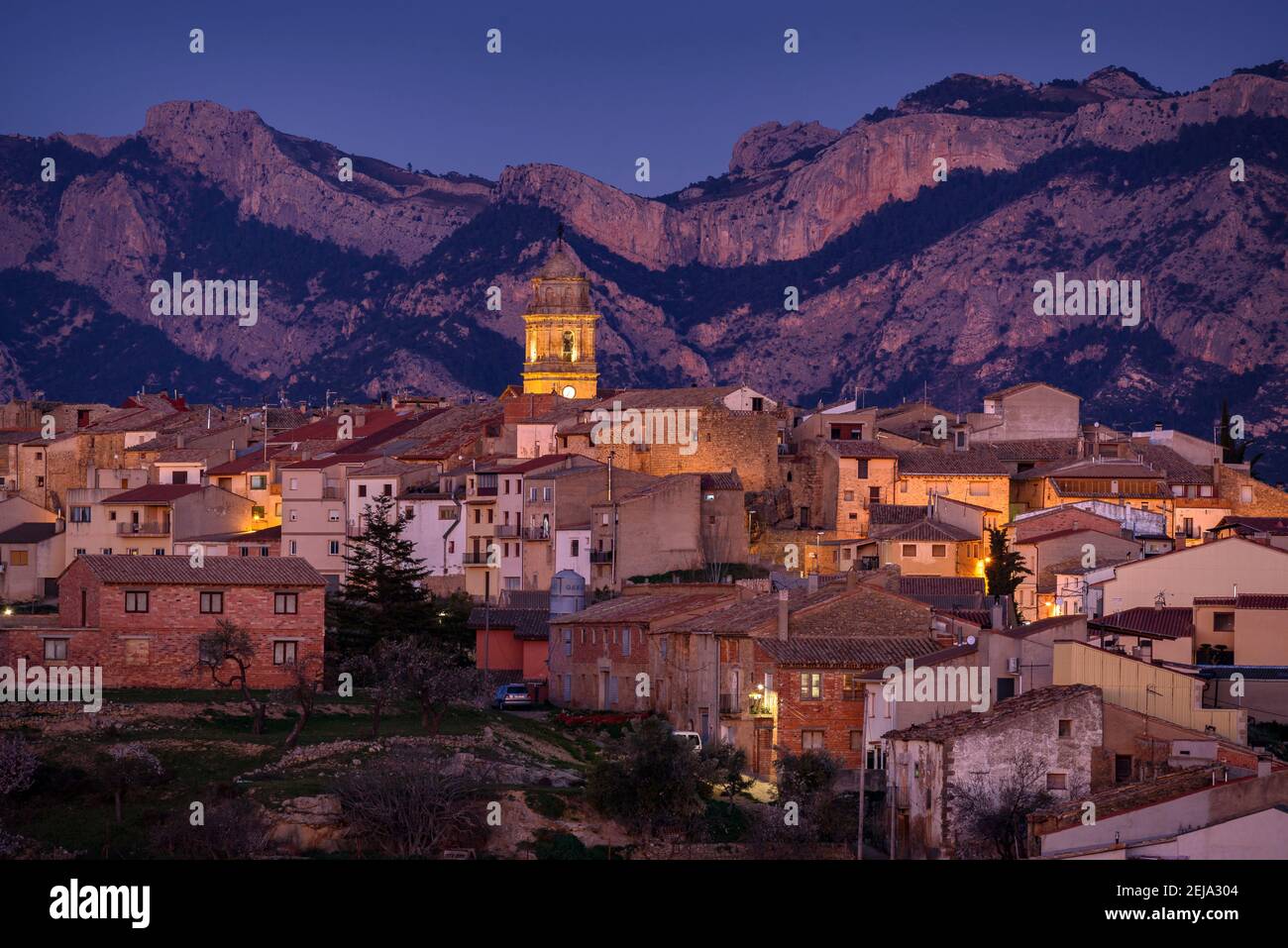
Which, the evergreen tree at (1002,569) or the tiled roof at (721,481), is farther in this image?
the tiled roof at (721,481)

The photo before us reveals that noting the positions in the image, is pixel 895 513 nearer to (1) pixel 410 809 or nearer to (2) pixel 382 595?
(2) pixel 382 595

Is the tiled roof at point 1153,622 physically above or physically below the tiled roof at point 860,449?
below

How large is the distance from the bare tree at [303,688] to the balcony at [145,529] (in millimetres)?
35377

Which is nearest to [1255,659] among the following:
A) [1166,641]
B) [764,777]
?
[1166,641]

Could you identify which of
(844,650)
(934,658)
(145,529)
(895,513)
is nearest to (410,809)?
(934,658)

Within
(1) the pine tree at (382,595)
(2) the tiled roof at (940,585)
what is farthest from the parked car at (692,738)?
(2) the tiled roof at (940,585)

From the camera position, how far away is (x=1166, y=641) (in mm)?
56594

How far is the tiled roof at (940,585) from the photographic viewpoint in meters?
69.6

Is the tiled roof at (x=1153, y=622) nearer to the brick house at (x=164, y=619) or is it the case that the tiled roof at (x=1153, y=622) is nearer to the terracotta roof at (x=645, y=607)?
the terracotta roof at (x=645, y=607)

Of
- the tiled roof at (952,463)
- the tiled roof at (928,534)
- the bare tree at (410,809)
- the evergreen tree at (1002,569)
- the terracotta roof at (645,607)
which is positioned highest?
the tiled roof at (952,463)

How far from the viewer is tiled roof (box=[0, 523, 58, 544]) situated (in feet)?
299

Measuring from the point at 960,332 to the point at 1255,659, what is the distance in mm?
117323
